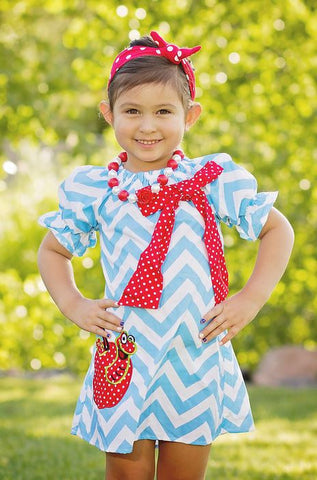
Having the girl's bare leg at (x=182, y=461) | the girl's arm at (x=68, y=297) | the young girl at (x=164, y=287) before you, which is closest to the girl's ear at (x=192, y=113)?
the young girl at (x=164, y=287)

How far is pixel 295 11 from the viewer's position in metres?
6.56

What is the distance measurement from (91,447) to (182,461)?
7.27 feet

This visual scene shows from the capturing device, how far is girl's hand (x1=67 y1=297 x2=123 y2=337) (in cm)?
230

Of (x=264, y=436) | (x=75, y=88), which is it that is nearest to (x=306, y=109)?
(x=75, y=88)

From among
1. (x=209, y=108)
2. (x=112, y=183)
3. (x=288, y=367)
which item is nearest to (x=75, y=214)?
(x=112, y=183)

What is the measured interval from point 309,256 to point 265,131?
1314 mm

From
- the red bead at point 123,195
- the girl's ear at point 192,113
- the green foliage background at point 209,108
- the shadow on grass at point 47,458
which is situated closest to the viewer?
the red bead at point 123,195

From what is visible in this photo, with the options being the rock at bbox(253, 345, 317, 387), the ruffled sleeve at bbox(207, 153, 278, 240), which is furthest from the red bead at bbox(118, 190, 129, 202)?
the rock at bbox(253, 345, 317, 387)

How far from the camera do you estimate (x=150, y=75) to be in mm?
2324

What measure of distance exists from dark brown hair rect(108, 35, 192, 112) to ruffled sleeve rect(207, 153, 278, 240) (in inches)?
10.5

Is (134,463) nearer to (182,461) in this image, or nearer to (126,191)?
(182,461)

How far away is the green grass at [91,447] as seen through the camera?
3.88 m

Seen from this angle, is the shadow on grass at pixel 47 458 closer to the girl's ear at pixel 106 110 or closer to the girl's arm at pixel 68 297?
the girl's arm at pixel 68 297

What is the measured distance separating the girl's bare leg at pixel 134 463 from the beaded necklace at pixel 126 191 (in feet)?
2.33
